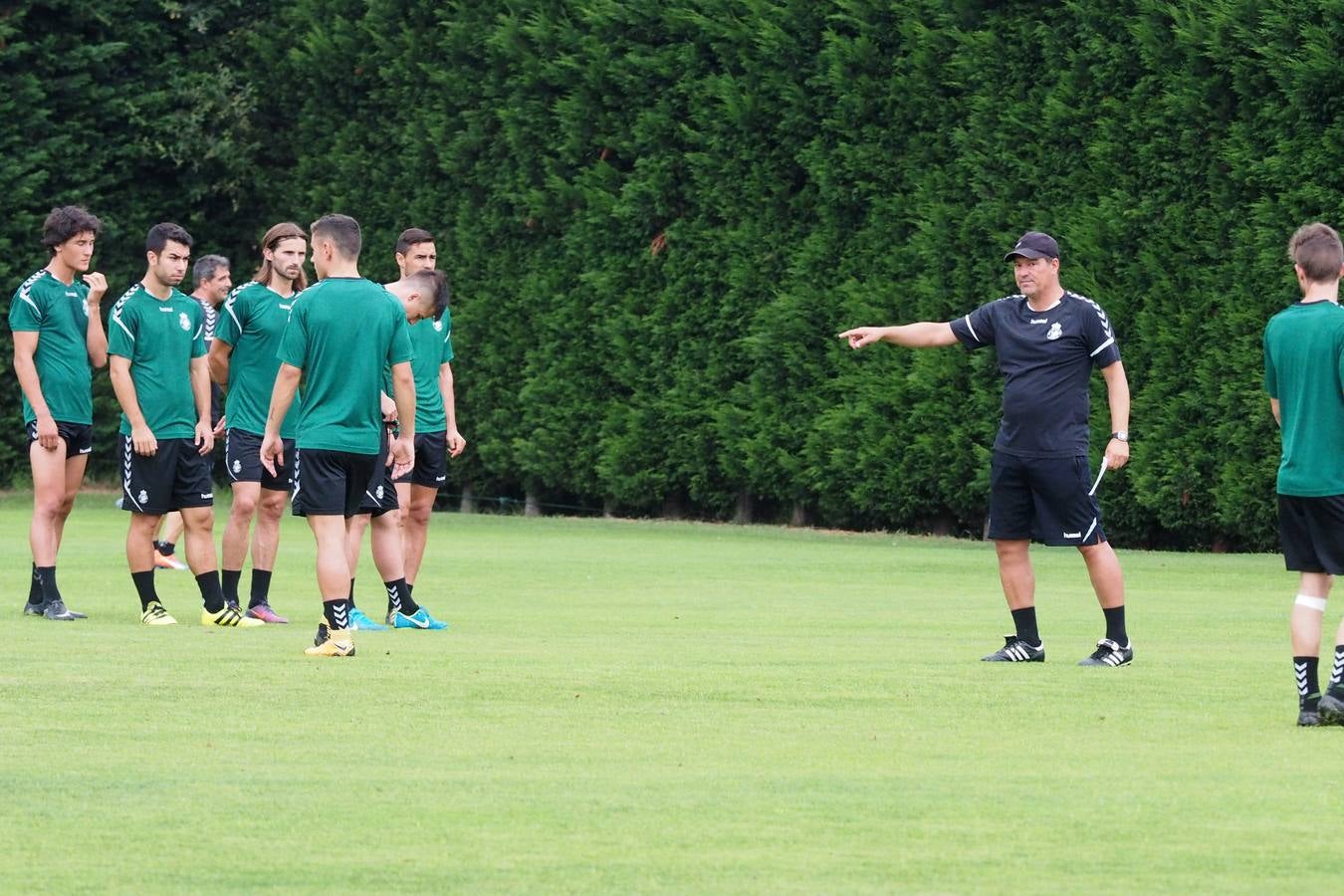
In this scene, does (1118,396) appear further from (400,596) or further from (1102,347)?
→ (400,596)

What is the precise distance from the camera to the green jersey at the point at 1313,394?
789cm

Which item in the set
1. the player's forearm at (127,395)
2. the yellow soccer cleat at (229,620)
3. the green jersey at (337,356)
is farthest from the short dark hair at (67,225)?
the green jersey at (337,356)

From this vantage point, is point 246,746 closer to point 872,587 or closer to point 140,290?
point 140,290

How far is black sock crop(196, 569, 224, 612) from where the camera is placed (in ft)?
37.8

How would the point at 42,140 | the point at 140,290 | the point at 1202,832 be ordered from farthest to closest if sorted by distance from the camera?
the point at 42,140
the point at 140,290
the point at 1202,832

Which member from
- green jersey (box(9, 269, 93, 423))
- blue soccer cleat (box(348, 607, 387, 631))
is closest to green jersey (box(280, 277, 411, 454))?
blue soccer cleat (box(348, 607, 387, 631))

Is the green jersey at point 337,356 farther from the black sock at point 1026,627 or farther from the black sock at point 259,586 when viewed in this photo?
the black sock at point 1026,627

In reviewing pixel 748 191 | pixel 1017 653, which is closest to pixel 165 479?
pixel 1017 653

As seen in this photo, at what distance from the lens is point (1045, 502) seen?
388 inches

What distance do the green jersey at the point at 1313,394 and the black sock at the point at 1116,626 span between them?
1.72 metres

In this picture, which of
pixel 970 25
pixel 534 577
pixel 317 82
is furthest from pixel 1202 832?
pixel 317 82

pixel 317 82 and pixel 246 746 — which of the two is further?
pixel 317 82

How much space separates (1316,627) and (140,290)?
642cm

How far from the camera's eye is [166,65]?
26469mm
